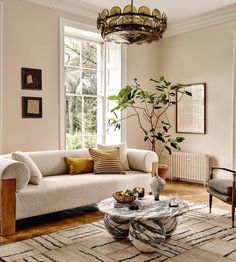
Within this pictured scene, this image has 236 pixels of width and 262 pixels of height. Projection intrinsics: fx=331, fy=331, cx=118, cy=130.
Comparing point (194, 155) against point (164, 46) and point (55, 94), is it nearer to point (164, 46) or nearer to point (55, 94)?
point (164, 46)

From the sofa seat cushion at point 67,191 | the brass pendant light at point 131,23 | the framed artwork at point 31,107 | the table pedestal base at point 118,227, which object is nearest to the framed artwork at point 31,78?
the framed artwork at point 31,107

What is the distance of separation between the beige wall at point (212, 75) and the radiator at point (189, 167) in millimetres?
165

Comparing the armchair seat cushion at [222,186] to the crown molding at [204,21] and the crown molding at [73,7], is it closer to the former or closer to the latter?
the crown molding at [204,21]

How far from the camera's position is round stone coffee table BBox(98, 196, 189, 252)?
112 inches

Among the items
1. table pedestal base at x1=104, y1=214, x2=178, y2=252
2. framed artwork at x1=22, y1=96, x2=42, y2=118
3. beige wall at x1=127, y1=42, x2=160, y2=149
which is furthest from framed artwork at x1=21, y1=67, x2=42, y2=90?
table pedestal base at x1=104, y1=214, x2=178, y2=252

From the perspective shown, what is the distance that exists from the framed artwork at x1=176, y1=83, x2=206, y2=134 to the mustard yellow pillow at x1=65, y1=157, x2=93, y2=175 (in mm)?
2399

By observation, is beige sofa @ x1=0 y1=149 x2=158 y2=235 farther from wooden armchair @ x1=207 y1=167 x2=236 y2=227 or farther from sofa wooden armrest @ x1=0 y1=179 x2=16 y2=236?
wooden armchair @ x1=207 y1=167 x2=236 y2=227

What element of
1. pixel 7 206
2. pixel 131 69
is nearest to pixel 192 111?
pixel 131 69

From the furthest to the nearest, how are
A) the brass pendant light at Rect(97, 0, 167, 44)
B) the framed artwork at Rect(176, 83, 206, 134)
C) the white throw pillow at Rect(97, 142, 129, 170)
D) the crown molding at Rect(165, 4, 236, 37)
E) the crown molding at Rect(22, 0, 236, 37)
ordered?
the framed artwork at Rect(176, 83, 206, 134) < the crown molding at Rect(165, 4, 236, 37) < the crown molding at Rect(22, 0, 236, 37) < the white throw pillow at Rect(97, 142, 129, 170) < the brass pendant light at Rect(97, 0, 167, 44)

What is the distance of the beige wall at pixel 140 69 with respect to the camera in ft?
20.6

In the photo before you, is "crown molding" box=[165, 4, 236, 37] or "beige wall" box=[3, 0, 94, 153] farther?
"crown molding" box=[165, 4, 236, 37]

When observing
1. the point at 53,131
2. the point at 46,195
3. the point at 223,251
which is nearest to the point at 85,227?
the point at 46,195

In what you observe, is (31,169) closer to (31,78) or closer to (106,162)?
(106,162)

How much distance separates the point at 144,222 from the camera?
2900 mm
